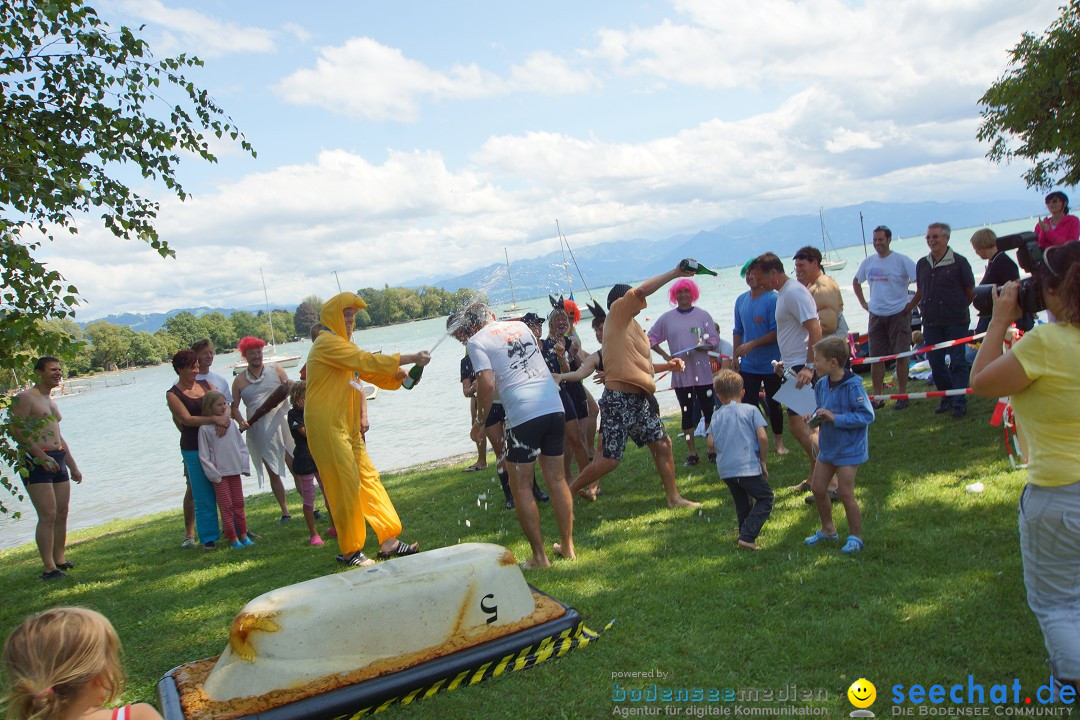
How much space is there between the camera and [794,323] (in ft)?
22.0

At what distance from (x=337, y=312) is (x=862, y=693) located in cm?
497

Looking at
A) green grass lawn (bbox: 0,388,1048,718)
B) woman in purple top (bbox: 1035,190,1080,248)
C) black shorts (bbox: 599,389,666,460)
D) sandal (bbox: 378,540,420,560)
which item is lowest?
green grass lawn (bbox: 0,388,1048,718)

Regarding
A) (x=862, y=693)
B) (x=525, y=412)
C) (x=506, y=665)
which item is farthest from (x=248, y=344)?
(x=862, y=693)

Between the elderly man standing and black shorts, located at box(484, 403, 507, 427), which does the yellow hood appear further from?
the elderly man standing

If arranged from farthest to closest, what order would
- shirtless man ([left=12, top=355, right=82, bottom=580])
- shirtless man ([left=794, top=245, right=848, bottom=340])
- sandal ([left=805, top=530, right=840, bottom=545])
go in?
shirtless man ([left=794, top=245, right=848, bottom=340]), shirtless man ([left=12, top=355, right=82, bottom=580]), sandal ([left=805, top=530, right=840, bottom=545])

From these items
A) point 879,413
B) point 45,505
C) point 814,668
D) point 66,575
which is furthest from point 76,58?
point 879,413

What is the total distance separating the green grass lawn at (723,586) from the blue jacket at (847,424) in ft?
2.32

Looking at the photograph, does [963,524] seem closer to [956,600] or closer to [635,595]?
[956,600]

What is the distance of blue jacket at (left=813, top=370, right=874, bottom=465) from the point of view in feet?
16.6

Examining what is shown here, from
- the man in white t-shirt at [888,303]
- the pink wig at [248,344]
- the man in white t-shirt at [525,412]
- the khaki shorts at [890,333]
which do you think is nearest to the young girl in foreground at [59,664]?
the man in white t-shirt at [525,412]

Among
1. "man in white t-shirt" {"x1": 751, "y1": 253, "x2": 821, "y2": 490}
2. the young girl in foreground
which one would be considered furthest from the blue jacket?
the young girl in foreground

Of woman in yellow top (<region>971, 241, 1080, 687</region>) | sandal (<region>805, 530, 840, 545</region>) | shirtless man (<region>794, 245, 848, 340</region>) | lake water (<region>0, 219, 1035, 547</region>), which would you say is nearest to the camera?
woman in yellow top (<region>971, 241, 1080, 687</region>)

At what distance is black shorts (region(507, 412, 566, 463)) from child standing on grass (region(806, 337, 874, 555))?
6.17 feet

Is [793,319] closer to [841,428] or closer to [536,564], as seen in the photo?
[841,428]
